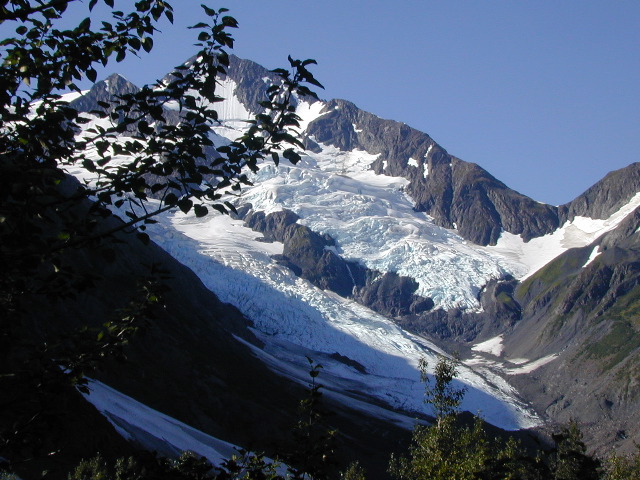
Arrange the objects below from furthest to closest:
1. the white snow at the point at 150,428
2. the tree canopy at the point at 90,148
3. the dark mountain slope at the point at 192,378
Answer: the dark mountain slope at the point at 192,378
the white snow at the point at 150,428
the tree canopy at the point at 90,148

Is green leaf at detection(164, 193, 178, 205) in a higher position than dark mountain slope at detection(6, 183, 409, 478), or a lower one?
higher

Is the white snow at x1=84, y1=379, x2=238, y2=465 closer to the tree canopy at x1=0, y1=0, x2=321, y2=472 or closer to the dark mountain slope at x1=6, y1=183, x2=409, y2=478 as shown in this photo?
the dark mountain slope at x1=6, y1=183, x2=409, y2=478

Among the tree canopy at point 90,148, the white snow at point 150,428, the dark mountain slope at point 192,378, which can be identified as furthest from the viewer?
the dark mountain slope at point 192,378

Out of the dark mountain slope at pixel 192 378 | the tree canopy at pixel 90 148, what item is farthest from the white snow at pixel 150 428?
the tree canopy at pixel 90 148

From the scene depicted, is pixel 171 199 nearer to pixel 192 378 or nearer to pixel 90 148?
pixel 90 148

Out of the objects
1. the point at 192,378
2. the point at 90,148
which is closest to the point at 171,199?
the point at 90,148

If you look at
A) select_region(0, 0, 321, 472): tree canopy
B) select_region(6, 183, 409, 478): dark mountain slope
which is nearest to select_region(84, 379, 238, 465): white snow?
select_region(6, 183, 409, 478): dark mountain slope

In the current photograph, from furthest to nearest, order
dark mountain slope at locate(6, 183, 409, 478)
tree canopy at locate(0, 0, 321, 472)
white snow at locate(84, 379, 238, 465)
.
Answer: dark mountain slope at locate(6, 183, 409, 478)
white snow at locate(84, 379, 238, 465)
tree canopy at locate(0, 0, 321, 472)

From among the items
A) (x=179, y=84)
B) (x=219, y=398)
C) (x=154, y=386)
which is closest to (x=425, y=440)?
(x=179, y=84)

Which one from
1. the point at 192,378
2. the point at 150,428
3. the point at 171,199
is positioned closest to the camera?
the point at 171,199

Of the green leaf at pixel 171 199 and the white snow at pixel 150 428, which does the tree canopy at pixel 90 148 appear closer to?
the green leaf at pixel 171 199

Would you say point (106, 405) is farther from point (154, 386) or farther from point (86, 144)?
point (86, 144)

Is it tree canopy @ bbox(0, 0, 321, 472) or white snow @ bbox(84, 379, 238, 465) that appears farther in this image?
white snow @ bbox(84, 379, 238, 465)

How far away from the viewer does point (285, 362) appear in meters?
182
